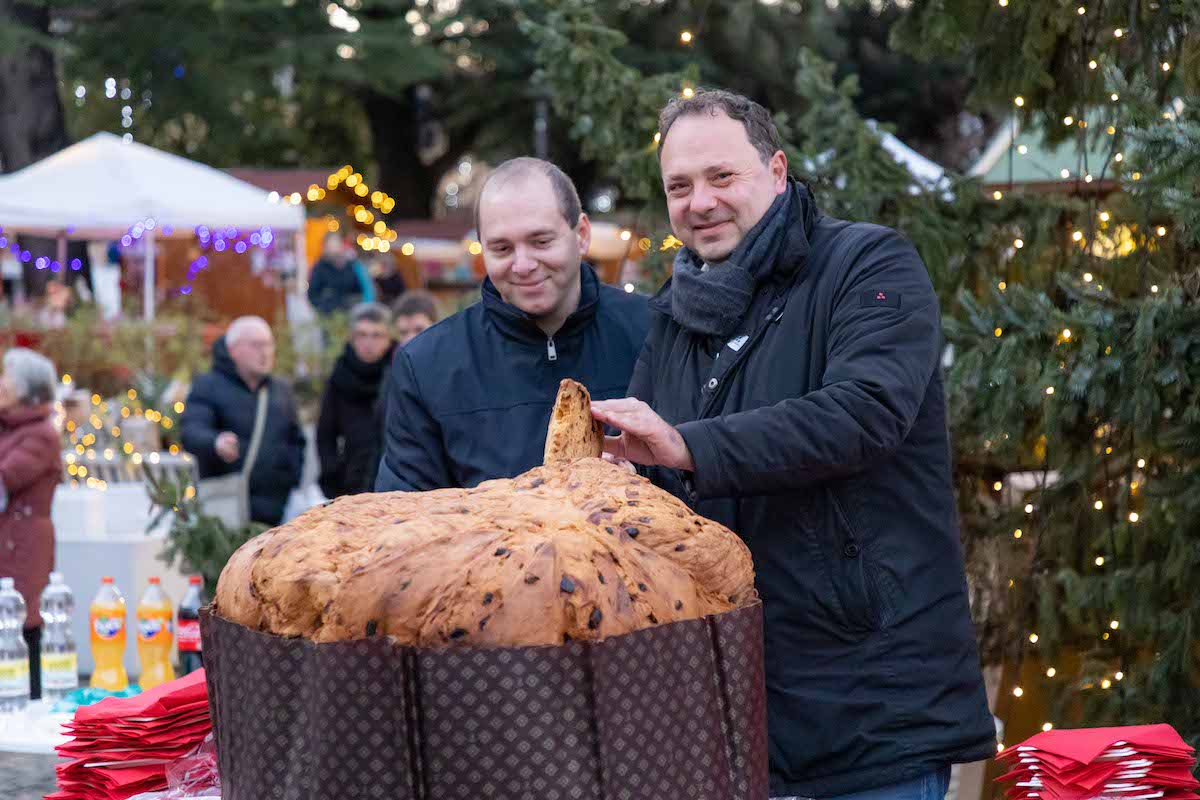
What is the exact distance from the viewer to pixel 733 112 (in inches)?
96.3

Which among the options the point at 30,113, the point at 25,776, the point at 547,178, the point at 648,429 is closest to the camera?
the point at 648,429

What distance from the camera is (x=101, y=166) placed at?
14.4 metres

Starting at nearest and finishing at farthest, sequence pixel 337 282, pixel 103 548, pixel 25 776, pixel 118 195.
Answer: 1. pixel 25 776
2. pixel 103 548
3. pixel 118 195
4. pixel 337 282

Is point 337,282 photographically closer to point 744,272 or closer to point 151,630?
point 151,630

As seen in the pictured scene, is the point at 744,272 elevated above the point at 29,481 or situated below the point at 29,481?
above

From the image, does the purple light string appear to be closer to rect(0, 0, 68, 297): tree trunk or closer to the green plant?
rect(0, 0, 68, 297): tree trunk

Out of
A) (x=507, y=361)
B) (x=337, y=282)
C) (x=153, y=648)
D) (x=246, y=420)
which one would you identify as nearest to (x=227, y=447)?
(x=246, y=420)

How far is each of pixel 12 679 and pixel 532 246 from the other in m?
2.66

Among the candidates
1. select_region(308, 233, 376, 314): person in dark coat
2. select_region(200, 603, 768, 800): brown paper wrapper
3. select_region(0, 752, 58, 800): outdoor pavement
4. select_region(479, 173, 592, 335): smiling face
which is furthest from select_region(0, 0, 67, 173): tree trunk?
select_region(200, 603, 768, 800): brown paper wrapper

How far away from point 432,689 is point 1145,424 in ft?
8.78

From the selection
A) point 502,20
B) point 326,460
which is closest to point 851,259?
point 326,460

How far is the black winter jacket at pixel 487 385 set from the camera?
3.14 m

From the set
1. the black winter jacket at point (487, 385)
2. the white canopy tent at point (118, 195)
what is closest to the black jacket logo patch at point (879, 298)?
the black winter jacket at point (487, 385)

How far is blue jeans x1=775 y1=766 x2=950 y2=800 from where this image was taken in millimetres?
2381
